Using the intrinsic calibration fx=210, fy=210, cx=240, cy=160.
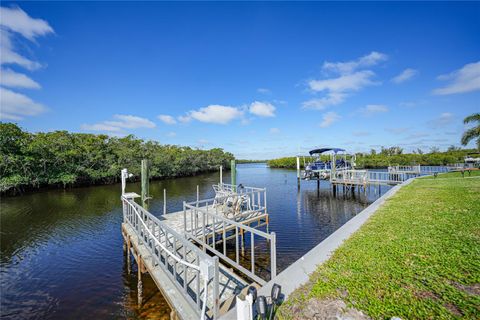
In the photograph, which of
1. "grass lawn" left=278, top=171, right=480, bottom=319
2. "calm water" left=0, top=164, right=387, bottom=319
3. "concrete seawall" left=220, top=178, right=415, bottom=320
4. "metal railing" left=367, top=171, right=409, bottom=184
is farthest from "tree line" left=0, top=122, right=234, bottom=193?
"metal railing" left=367, top=171, right=409, bottom=184

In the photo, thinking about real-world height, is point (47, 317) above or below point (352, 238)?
below

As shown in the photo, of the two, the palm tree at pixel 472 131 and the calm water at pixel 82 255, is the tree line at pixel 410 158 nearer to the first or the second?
the palm tree at pixel 472 131

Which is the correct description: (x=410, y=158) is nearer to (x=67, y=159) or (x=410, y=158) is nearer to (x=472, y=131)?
(x=472, y=131)

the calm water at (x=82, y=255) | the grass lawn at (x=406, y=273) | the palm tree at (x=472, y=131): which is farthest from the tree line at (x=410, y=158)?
the grass lawn at (x=406, y=273)

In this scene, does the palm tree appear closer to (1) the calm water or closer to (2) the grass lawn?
(1) the calm water

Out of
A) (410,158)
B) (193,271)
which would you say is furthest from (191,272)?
(410,158)

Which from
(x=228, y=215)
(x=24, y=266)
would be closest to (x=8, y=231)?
(x=24, y=266)

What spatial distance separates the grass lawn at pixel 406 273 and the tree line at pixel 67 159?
30.9 m

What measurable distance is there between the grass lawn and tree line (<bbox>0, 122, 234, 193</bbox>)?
30.9 metres

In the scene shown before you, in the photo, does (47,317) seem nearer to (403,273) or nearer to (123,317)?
(123,317)

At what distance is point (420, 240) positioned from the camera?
215 inches

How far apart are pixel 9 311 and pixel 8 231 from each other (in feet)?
29.2

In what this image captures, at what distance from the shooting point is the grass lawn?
3.09 metres

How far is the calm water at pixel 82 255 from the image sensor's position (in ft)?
20.3
